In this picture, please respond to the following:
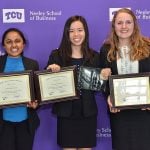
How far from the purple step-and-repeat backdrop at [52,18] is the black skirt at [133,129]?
20.1 inches

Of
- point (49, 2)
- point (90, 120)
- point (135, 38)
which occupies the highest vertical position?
point (49, 2)

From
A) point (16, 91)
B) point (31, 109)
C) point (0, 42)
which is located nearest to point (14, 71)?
point (16, 91)

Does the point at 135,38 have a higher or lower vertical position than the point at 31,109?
higher

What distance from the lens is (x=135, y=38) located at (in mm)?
2115

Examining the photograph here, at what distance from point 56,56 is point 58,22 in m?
0.45

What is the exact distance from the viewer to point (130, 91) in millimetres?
2039

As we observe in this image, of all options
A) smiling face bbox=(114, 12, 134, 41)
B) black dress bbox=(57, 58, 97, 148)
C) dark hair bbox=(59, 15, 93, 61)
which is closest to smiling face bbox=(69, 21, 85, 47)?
dark hair bbox=(59, 15, 93, 61)

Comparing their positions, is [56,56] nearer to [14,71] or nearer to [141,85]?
[14,71]

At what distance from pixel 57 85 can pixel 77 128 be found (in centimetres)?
34

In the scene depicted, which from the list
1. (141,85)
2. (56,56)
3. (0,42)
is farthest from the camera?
(0,42)

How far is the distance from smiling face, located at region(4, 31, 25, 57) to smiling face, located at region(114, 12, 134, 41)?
0.68m

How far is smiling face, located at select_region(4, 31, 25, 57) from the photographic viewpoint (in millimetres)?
2170

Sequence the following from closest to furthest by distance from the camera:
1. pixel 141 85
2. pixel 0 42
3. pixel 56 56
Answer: pixel 141 85 < pixel 56 56 < pixel 0 42

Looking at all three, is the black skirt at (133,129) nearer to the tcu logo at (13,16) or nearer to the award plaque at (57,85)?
the award plaque at (57,85)
